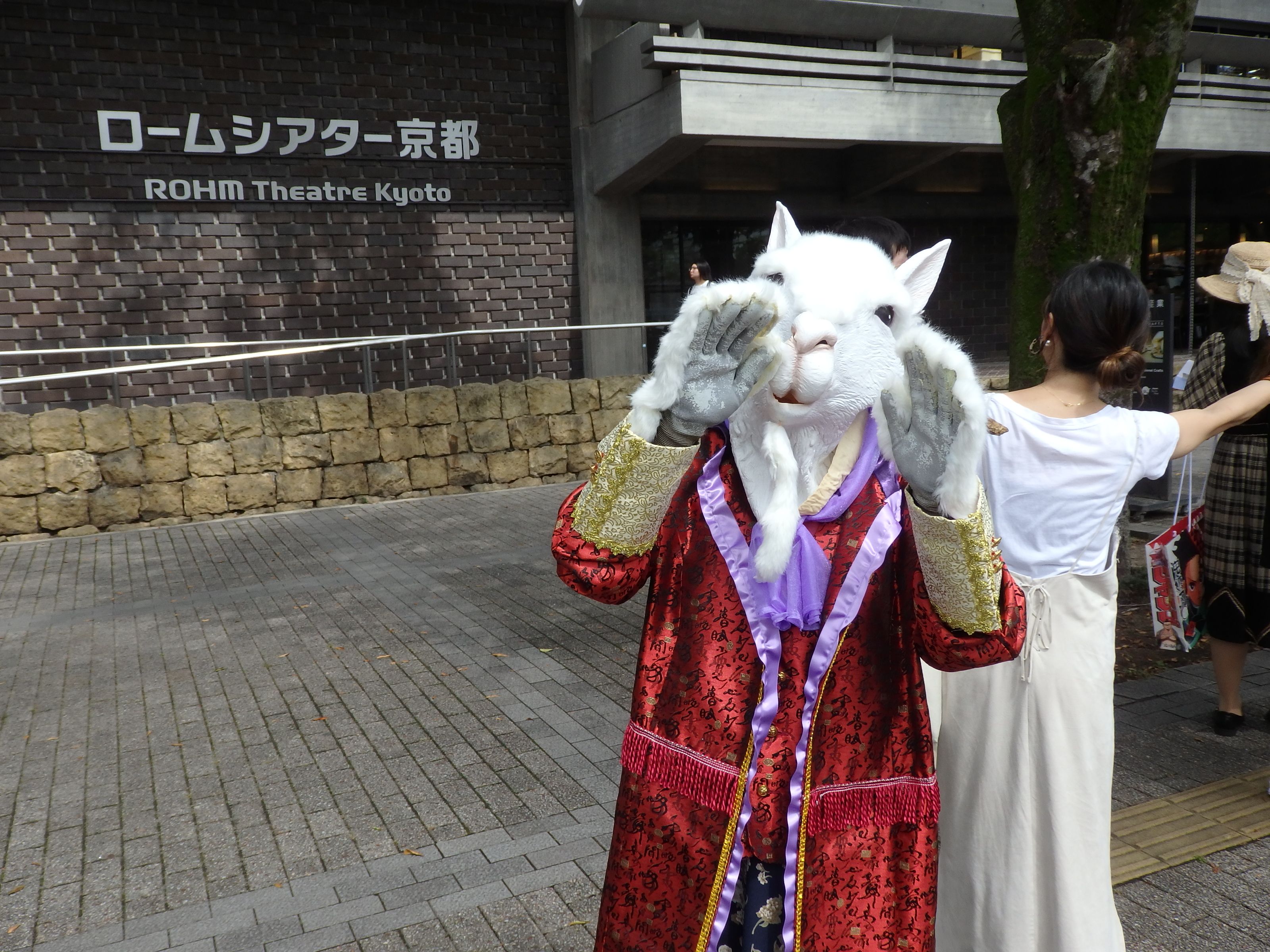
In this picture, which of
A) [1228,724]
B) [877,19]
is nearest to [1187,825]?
[1228,724]

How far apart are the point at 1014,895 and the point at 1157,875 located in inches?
50.6

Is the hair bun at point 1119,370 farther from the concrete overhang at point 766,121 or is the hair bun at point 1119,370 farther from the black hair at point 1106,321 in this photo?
the concrete overhang at point 766,121

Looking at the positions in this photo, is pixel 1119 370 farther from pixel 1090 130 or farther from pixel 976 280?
pixel 976 280

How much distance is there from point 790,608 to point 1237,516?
3.23m

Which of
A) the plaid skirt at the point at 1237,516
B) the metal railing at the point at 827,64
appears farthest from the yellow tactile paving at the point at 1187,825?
the metal railing at the point at 827,64

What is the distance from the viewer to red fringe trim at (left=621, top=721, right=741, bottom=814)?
1681 millimetres

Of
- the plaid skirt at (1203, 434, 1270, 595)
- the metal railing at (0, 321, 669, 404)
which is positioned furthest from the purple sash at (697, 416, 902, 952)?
the metal railing at (0, 321, 669, 404)

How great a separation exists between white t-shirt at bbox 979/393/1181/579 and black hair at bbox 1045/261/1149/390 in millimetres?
106

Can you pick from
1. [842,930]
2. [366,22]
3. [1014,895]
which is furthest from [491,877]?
[366,22]

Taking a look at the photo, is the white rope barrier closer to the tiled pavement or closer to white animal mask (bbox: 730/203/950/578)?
the tiled pavement

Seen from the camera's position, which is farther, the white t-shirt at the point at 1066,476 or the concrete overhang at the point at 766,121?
the concrete overhang at the point at 766,121

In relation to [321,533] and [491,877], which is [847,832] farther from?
[321,533]

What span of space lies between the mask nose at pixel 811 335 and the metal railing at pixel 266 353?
9.52 metres

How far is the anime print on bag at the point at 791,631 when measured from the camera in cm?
163
